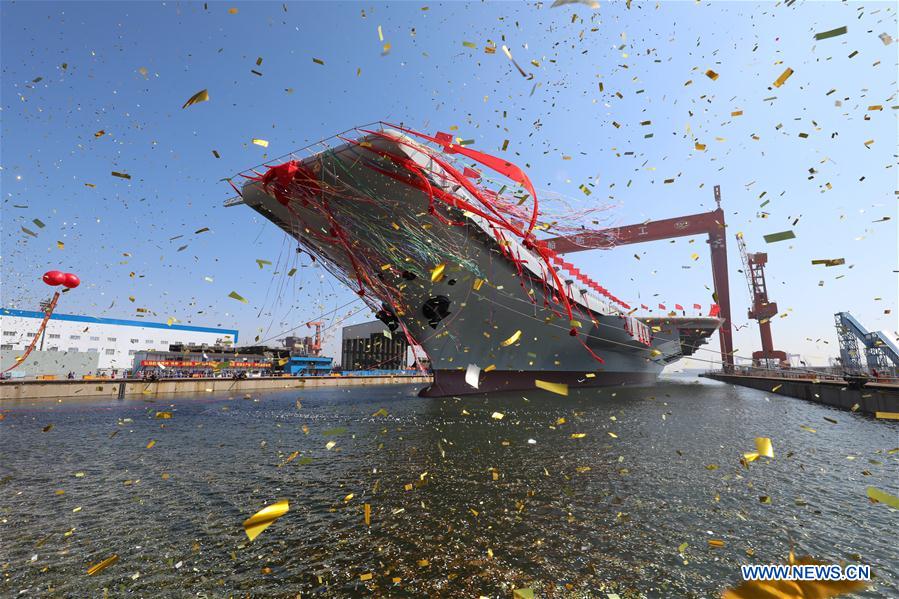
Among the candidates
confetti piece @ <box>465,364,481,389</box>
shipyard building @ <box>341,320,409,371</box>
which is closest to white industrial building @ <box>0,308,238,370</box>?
shipyard building @ <box>341,320,409,371</box>

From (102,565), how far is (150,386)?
33.7 m

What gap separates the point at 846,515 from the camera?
472 centimetres

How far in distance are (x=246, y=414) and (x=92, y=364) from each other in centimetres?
3063

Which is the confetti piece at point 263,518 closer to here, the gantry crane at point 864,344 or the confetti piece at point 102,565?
the confetti piece at point 102,565

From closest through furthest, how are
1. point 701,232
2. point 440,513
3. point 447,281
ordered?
point 440,513, point 447,281, point 701,232

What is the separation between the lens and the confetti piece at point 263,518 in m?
4.29

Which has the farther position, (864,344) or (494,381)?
(864,344)

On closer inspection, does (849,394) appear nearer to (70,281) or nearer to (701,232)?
(701,232)

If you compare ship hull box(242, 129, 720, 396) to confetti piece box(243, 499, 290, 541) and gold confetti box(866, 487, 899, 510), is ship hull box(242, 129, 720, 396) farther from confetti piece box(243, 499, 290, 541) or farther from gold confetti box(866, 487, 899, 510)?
gold confetti box(866, 487, 899, 510)

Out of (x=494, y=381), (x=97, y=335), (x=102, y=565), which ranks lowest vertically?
(x=102, y=565)

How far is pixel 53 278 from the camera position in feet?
60.6

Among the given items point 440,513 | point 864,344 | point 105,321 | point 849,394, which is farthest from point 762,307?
point 105,321

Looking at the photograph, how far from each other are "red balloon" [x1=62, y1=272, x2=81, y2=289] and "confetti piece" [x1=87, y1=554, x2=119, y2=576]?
22.8 m

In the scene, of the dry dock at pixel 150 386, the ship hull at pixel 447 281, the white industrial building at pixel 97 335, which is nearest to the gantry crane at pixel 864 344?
the ship hull at pixel 447 281
